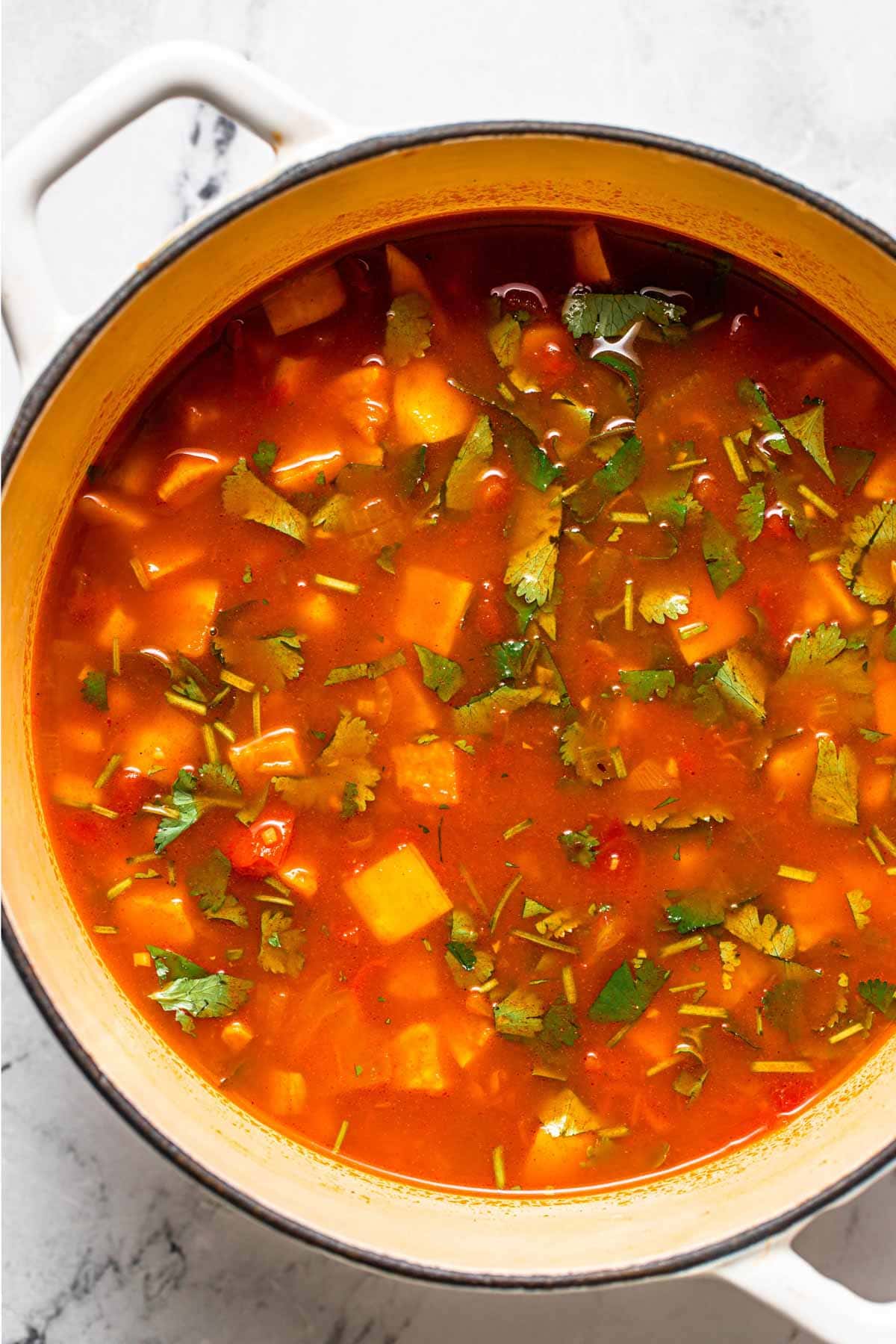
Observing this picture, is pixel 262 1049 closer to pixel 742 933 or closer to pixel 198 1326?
pixel 198 1326

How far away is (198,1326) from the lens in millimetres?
3002

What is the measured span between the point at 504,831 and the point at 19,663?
106 cm

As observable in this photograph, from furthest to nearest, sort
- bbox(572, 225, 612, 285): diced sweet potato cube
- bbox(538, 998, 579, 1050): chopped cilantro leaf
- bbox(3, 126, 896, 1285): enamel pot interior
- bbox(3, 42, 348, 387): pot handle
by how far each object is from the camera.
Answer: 1. bbox(538, 998, 579, 1050): chopped cilantro leaf
2. bbox(572, 225, 612, 285): diced sweet potato cube
3. bbox(3, 126, 896, 1285): enamel pot interior
4. bbox(3, 42, 348, 387): pot handle

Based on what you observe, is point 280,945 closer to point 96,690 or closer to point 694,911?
point 96,690

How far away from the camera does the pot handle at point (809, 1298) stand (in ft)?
7.89

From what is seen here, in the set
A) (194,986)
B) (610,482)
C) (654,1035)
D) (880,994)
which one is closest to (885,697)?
(880,994)

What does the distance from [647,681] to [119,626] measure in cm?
110

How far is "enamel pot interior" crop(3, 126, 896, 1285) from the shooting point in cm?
248

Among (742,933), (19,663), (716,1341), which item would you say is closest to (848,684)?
(742,933)

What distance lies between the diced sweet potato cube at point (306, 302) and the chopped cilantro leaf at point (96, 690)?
2.63 feet

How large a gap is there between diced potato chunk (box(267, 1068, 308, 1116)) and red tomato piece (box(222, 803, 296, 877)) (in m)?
0.43

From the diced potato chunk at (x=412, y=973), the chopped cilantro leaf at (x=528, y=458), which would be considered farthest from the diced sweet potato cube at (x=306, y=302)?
the diced potato chunk at (x=412, y=973)

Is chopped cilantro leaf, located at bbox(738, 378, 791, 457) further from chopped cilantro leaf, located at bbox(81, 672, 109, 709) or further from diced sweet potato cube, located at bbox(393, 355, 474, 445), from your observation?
chopped cilantro leaf, located at bbox(81, 672, 109, 709)

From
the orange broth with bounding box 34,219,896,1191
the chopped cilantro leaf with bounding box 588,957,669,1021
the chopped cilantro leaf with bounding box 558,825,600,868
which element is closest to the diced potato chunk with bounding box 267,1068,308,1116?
the orange broth with bounding box 34,219,896,1191
